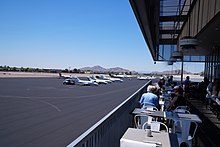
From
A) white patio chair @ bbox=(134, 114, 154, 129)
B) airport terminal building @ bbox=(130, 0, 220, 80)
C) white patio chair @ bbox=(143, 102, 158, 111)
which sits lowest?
white patio chair @ bbox=(134, 114, 154, 129)

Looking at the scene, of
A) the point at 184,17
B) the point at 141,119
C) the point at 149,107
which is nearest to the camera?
the point at 141,119

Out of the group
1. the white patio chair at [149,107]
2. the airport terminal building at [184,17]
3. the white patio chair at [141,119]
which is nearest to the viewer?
the white patio chair at [141,119]

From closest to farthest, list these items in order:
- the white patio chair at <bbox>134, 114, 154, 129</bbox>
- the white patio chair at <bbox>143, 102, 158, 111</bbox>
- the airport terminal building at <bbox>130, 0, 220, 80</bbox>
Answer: the white patio chair at <bbox>134, 114, 154, 129</bbox>, the airport terminal building at <bbox>130, 0, 220, 80</bbox>, the white patio chair at <bbox>143, 102, 158, 111</bbox>

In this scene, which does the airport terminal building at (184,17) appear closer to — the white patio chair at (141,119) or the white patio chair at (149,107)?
the white patio chair at (149,107)

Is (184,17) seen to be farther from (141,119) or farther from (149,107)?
(141,119)

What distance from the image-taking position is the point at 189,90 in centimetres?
1394

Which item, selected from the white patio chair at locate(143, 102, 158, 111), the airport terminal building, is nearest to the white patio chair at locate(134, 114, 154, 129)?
the white patio chair at locate(143, 102, 158, 111)

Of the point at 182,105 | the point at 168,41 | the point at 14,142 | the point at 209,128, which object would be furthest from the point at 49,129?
the point at 168,41

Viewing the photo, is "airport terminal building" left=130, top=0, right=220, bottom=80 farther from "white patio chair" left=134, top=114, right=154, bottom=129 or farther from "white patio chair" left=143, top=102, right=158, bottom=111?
"white patio chair" left=134, top=114, right=154, bottom=129

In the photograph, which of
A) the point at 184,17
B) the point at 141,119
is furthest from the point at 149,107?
the point at 184,17

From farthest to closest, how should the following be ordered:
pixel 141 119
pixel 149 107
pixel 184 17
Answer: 1. pixel 184 17
2. pixel 149 107
3. pixel 141 119

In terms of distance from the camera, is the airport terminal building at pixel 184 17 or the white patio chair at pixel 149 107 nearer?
the airport terminal building at pixel 184 17

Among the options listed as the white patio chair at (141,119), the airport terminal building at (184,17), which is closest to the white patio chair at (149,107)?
the white patio chair at (141,119)

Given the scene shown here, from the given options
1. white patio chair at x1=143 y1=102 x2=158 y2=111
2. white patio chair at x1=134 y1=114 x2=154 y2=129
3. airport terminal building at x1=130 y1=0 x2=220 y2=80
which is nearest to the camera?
white patio chair at x1=134 y1=114 x2=154 y2=129
